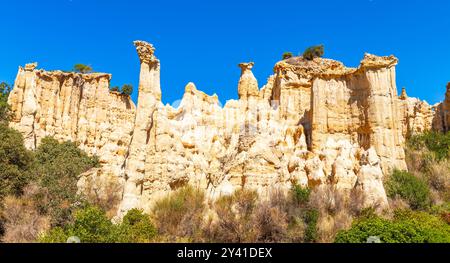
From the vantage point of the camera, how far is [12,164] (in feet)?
73.4

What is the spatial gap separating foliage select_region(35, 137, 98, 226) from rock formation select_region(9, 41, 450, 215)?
1.12 metres

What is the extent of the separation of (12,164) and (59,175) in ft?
11.6

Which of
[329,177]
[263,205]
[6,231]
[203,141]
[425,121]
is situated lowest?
[6,231]

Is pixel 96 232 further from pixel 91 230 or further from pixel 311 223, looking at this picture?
pixel 311 223

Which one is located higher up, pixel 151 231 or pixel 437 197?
pixel 437 197

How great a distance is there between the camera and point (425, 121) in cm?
2969

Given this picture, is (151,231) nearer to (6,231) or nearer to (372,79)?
(6,231)

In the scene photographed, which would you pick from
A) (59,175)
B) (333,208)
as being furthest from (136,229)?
(333,208)

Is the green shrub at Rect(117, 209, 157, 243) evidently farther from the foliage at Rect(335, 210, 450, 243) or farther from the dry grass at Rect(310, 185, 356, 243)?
the foliage at Rect(335, 210, 450, 243)

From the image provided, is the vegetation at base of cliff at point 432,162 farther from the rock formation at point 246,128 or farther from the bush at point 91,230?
the bush at point 91,230

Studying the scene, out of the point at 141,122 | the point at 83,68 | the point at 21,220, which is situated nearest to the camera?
the point at 21,220

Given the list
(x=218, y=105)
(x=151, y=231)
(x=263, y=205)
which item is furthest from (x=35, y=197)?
(x=218, y=105)

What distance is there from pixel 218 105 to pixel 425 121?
47.9ft

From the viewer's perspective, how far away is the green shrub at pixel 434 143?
86.9ft
